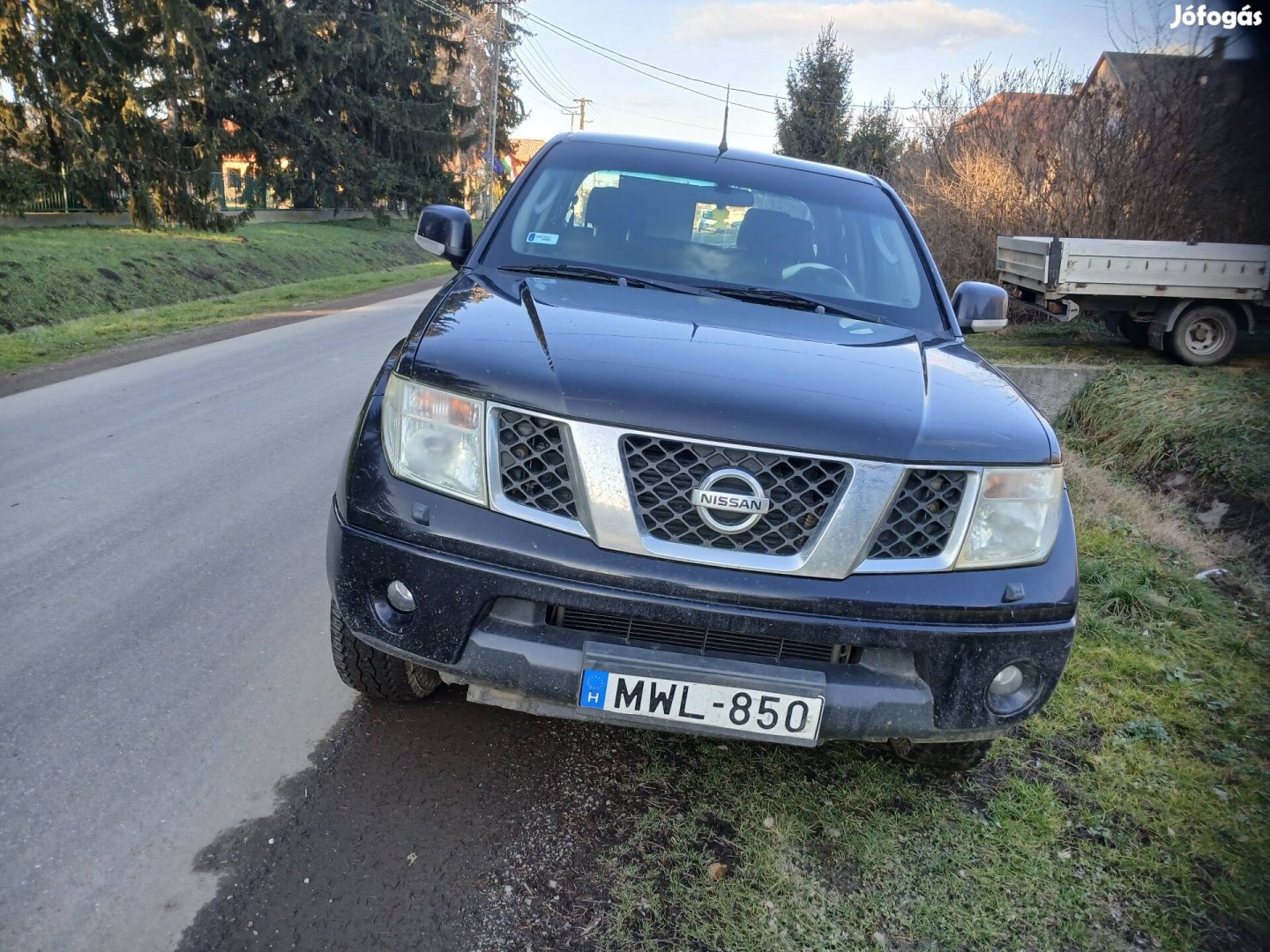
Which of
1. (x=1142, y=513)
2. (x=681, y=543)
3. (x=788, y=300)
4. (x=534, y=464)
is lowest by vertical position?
(x=1142, y=513)

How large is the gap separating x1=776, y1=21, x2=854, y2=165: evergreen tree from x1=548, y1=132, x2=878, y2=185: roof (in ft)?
95.6

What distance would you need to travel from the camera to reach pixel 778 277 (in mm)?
3512

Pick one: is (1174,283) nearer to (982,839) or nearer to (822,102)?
(982,839)

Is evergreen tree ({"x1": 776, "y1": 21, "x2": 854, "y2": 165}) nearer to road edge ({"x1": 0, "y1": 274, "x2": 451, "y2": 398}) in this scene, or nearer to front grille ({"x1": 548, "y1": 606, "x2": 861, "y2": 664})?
road edge ({"x1": 0, "y1": 274, "x2": 451, "y2": 398})

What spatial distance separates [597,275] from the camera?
334cm

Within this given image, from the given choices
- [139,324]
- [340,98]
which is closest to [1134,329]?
[139,324]

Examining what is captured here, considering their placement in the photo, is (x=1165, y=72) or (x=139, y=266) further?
(x=139, y=266)

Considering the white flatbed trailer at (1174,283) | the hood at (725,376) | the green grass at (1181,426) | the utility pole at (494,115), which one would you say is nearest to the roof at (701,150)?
the hood at (725,376)

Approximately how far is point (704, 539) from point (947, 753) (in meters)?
1.16

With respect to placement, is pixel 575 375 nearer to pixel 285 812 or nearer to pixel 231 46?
pixel 285 812

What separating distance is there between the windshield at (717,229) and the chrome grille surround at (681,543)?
4.18ft

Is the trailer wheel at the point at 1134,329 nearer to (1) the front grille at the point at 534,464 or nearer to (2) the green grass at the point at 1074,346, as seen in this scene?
(2) the green grass at the point at 1074,346

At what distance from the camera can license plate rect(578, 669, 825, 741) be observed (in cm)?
223

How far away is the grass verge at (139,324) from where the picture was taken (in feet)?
31.1
